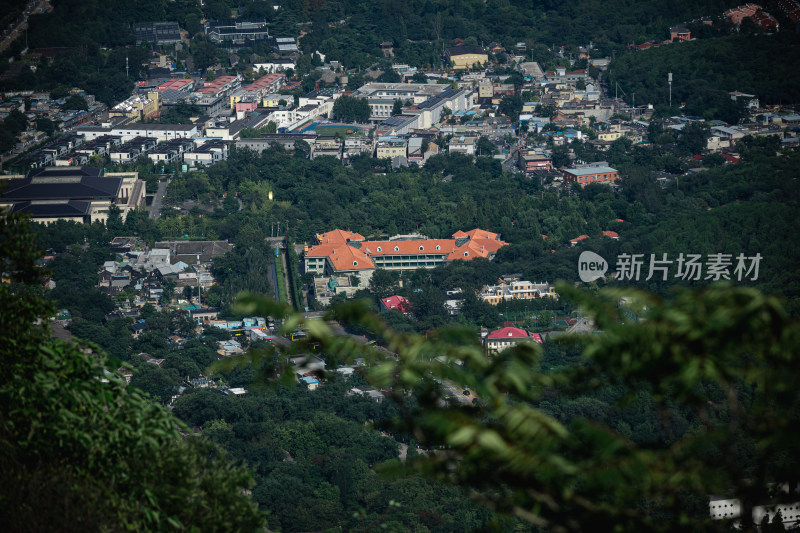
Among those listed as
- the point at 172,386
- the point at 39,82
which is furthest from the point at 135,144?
the point at 172,386

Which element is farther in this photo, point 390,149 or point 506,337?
point 390,149

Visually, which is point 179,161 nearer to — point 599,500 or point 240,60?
point 240,60

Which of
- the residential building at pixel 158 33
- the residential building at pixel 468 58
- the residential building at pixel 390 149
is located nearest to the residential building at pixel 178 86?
the residential building at pixel 158 33

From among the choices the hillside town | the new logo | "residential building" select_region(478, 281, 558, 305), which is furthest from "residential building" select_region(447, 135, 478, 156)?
"residential building" select_region(478, 281, 558, 305)

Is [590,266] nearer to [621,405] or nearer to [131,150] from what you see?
[131,150]

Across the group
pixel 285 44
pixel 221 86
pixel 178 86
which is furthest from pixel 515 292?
pixel 285 44

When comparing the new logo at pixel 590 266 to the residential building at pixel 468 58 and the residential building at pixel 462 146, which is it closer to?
the residential building at pixel 462 146

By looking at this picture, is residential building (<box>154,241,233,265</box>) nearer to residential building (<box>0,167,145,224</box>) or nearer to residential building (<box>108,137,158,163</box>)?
residential building (<box>0,167,145,224</box>)
